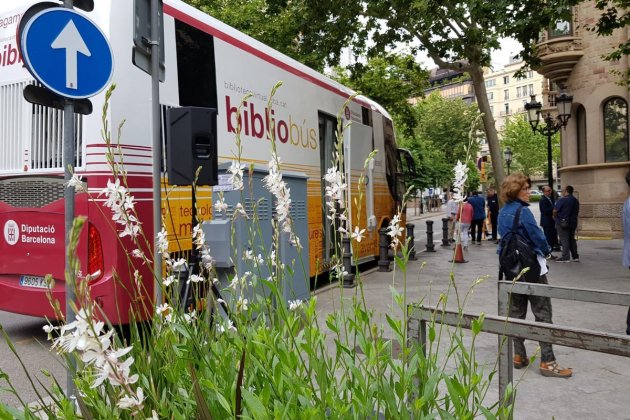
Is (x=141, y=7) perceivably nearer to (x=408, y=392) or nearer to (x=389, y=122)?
(x=408, y=392)

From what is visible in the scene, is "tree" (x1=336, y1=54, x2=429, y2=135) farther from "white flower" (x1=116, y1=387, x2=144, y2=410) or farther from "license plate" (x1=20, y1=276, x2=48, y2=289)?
"white flower" (x1=116, y1=387, x2=144, y2=410)

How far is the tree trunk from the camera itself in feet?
50.6

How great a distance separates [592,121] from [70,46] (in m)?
20.9

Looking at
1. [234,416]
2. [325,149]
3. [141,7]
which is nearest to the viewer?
[234,416]

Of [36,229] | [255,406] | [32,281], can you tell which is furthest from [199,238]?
[32,281]

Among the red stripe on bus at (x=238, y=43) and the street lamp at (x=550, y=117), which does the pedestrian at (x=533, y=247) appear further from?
the street lamp at (x=550, y=117)

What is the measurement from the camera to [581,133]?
2183cm

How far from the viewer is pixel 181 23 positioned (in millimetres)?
6070

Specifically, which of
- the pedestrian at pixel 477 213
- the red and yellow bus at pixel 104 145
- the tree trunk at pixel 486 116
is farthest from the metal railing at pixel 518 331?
the pedestrian at pixel 477 213

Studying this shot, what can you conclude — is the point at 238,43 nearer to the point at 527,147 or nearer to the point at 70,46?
the point at 70,46

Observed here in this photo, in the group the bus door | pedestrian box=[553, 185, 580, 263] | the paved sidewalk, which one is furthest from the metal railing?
pedestrian box=[553, 185, 580, 263]

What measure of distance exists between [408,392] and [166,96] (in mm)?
4641

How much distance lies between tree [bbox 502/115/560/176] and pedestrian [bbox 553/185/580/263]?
4971 centimetres

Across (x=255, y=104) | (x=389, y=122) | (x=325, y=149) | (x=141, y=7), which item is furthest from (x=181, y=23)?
(x=389, y=122)
